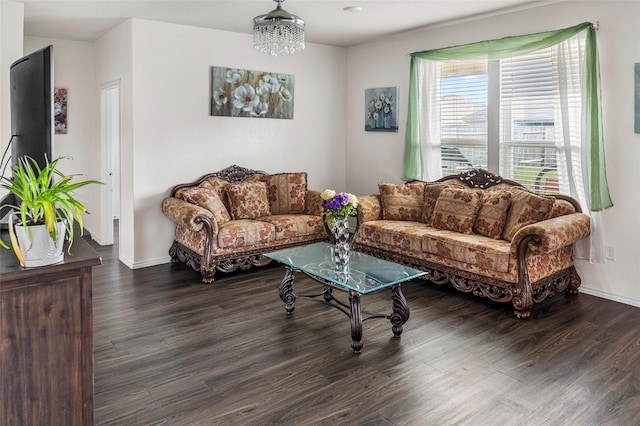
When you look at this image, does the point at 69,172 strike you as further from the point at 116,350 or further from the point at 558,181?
the point at 558,181

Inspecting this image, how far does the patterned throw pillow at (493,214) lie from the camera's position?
4422 millimetres

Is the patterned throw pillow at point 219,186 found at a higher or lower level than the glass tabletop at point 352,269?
higher

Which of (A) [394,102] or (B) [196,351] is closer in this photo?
(B) [196,351]

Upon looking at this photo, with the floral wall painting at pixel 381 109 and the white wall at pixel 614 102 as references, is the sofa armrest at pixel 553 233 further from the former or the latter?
the floral wall painting at pixel 381 109

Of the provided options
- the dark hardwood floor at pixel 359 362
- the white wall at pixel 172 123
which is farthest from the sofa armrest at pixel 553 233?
the white wall at pixel 172 123

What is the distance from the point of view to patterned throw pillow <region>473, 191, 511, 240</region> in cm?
442

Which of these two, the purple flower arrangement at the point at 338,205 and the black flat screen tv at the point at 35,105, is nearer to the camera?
the black flat screen tv at the point at 35,105

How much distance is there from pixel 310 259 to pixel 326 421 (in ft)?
5.17

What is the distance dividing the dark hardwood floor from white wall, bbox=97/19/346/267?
113 cm

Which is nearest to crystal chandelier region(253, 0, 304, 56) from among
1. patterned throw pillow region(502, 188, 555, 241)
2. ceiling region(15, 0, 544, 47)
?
ceiling region(15, 0, 544, 47)

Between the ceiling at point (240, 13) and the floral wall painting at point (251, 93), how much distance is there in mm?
510

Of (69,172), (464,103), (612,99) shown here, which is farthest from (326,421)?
(69,172)

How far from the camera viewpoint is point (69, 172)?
6.11 m

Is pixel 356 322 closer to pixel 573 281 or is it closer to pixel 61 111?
pixel 573 281
